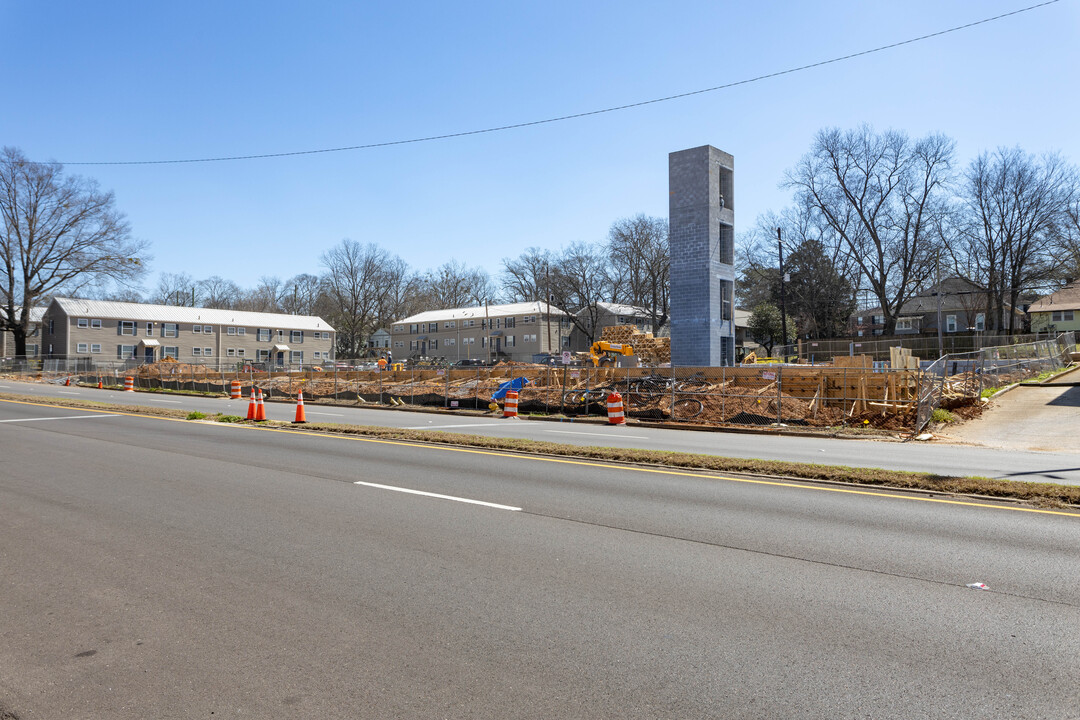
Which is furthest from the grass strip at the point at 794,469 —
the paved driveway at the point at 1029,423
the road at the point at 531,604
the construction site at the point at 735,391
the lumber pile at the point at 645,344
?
the lumber pile at the point at 645,344

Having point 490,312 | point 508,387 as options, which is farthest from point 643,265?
point 508,387

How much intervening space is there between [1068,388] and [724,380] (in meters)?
13.5

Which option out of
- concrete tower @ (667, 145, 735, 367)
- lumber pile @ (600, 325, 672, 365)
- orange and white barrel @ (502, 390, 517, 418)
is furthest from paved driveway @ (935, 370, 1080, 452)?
lumber pile @ (600, 325, 672, 365)

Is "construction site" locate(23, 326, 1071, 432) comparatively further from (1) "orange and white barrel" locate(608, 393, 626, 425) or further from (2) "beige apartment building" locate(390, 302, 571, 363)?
(2) "beige apartment building" locate(390, 302, 571, 363)

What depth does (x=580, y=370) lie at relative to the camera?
2562 cm

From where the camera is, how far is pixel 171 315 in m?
76.4

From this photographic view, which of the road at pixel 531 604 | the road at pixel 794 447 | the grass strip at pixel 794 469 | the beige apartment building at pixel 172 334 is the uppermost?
the beige apartment building at pixel 172 334

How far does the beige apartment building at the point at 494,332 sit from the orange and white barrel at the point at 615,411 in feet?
194

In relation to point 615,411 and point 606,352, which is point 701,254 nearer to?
point 606,352

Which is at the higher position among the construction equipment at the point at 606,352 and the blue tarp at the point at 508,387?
the construction equipment at the point at 606,352

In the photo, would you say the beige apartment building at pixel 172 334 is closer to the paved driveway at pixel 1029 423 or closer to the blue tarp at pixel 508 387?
the blue tarp at pixel 508 387

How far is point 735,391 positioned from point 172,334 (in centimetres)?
7128

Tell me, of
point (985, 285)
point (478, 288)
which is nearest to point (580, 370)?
point (985, 285)

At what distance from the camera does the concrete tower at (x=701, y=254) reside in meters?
39.7
